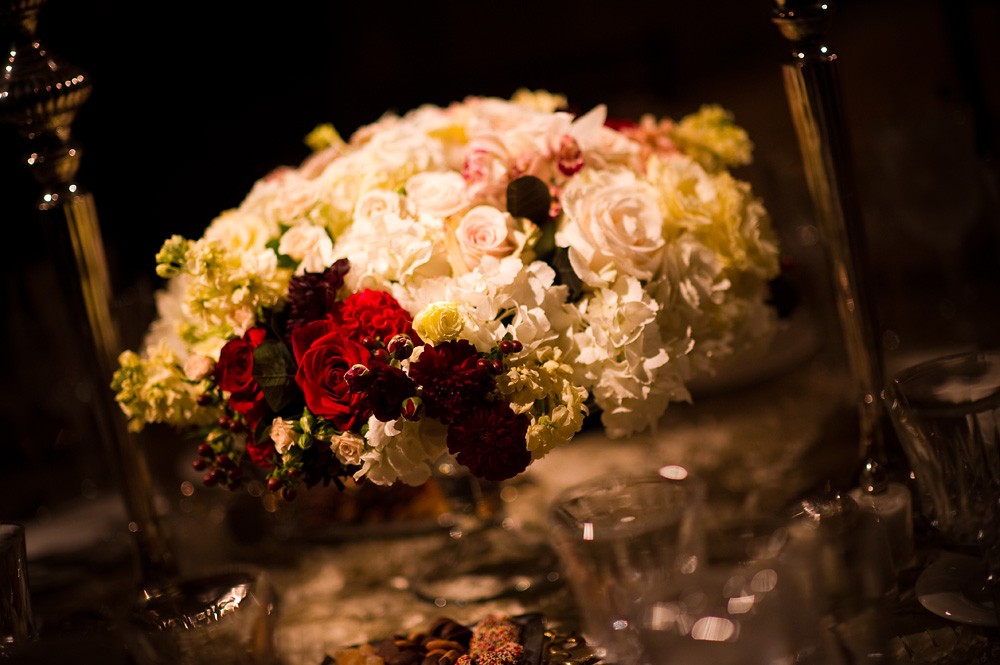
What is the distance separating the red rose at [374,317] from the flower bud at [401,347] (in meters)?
0.04

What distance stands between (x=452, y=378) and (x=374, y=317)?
13 centimetres

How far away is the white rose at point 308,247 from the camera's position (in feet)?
4.08

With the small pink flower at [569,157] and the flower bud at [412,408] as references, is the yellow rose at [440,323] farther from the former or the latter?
the small pink flower at [569,157]

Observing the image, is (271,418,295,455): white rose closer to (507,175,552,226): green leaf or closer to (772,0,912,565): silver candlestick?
(507,175,552,226): green leaf

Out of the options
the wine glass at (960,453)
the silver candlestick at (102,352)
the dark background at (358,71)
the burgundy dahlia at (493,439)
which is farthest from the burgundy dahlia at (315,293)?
the dark background at (358,71)

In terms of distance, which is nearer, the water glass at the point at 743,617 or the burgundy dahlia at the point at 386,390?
the water glass at the point at 743,617

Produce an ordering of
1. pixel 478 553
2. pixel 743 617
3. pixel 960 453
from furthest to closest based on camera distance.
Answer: pixel 478 553, pixel 960 453, pixel 743 617

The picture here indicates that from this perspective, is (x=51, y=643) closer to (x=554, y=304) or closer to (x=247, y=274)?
(x=247, y=274)

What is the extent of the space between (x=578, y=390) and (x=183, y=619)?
0.51 metres

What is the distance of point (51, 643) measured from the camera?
113 cm

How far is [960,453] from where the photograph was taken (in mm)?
1054

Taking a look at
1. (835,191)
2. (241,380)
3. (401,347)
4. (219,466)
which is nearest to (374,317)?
(401,347)

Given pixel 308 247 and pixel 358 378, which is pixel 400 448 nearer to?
pixel 358 378

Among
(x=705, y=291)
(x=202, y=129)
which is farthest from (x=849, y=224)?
(x=202, y=129)
